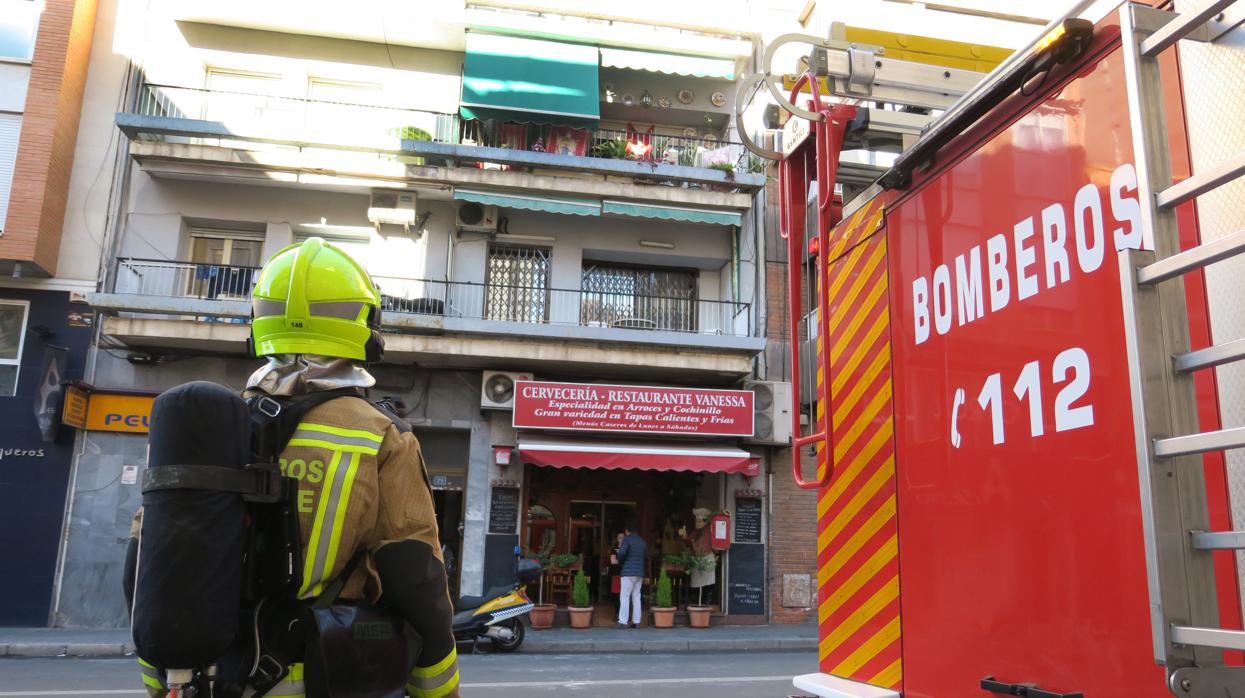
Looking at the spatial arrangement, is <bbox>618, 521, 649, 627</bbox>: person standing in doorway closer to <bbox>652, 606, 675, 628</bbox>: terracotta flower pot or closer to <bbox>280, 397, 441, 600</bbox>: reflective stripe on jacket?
<bbox>652, 606, 675, 628</bbox>: terracotta flower pot

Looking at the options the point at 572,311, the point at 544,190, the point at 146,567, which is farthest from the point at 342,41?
the point at 146,567

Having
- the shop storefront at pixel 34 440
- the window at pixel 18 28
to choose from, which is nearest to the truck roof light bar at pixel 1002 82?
the shop storefront at pixel 34 440

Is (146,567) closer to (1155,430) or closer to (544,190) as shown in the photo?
(1155,430)

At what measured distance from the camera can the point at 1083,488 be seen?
1844 mm

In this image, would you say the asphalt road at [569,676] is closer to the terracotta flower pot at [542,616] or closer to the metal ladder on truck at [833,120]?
the terracotta flower pot at [542,616]

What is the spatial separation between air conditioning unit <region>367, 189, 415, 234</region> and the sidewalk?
287 inches

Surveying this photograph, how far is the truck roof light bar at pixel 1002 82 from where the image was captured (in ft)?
6.49

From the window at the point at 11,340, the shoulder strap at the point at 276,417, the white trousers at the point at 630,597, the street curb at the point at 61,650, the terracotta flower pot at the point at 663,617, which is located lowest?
the street curb at the point at 61,650

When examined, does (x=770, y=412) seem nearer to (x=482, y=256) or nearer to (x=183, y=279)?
(x=482, y=256)

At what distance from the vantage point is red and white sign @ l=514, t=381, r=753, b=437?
15.0 m

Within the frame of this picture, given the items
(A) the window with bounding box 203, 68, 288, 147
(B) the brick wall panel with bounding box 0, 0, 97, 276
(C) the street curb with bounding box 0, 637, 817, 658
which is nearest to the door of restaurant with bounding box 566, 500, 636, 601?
(C) the street curb with bounding box 0, 637, 817, 658

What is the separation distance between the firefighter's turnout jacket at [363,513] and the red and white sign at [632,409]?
1270 cm

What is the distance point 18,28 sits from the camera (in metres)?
14.5

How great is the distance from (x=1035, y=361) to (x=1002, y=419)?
183mm
